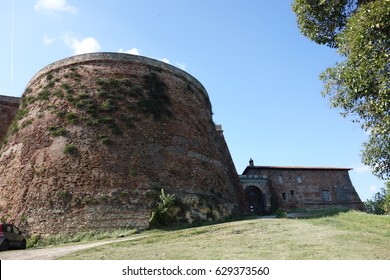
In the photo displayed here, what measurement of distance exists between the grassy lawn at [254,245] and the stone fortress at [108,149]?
398 cm

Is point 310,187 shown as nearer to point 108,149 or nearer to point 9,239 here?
point 108,149

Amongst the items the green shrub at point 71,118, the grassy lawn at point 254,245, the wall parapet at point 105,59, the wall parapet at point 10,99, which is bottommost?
the grassy lawn at point 254,245

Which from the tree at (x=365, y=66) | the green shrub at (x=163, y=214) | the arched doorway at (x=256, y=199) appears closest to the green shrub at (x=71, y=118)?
the green shrub at (x=163, y=214)

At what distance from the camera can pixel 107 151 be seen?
1602 centimetres

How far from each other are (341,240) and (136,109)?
39.2 ft

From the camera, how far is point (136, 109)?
58.9 feet

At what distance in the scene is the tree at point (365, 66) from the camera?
822 centimetres

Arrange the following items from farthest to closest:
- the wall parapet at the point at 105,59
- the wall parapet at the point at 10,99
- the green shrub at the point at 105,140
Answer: the wall parapet at the point at 10,99, the wall parapet at the point at 105,59, the green shrub at the point at 105,140

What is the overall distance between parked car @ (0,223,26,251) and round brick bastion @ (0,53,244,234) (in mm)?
1478

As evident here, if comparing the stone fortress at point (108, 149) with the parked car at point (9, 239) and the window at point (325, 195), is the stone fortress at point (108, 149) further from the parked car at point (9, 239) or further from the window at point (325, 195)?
the window at point (325, 195)

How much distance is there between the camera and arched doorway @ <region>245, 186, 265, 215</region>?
34706mm

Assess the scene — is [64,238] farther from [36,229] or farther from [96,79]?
[96,79]
